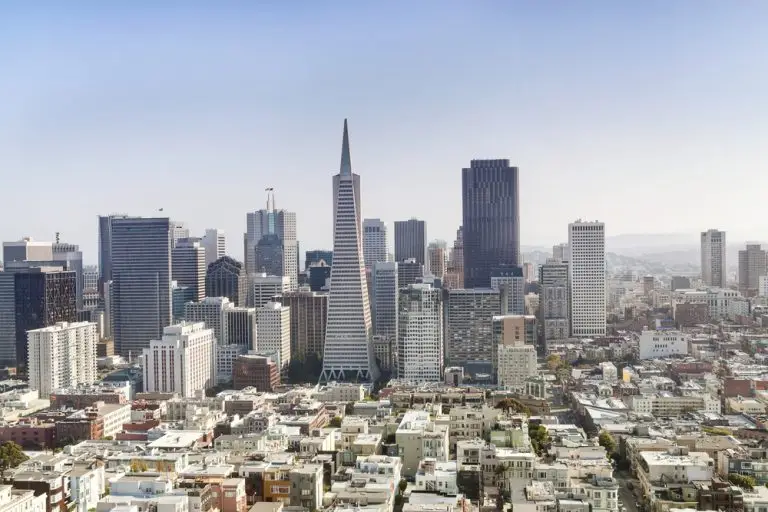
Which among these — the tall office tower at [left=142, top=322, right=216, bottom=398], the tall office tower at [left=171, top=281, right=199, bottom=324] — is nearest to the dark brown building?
the tall office tower at [left=142, top=322, right=216, bottom=398]

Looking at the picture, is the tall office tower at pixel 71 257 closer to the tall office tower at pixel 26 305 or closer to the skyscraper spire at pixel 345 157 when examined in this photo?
the tall office tower at pixel 26 305

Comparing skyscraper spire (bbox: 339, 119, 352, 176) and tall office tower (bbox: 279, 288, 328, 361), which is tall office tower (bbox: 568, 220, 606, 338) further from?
skyscraper spire (bbox: 339, 119, 352, 176)

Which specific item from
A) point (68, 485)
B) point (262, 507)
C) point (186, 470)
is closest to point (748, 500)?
point (262, 507)

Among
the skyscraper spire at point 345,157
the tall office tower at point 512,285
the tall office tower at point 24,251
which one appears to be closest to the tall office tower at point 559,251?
the tall office tower at point 512,285

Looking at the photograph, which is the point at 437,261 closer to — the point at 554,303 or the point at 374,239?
the point at 374,239

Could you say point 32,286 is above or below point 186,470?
above

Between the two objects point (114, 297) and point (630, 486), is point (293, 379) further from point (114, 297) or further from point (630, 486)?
point (630, 486)
